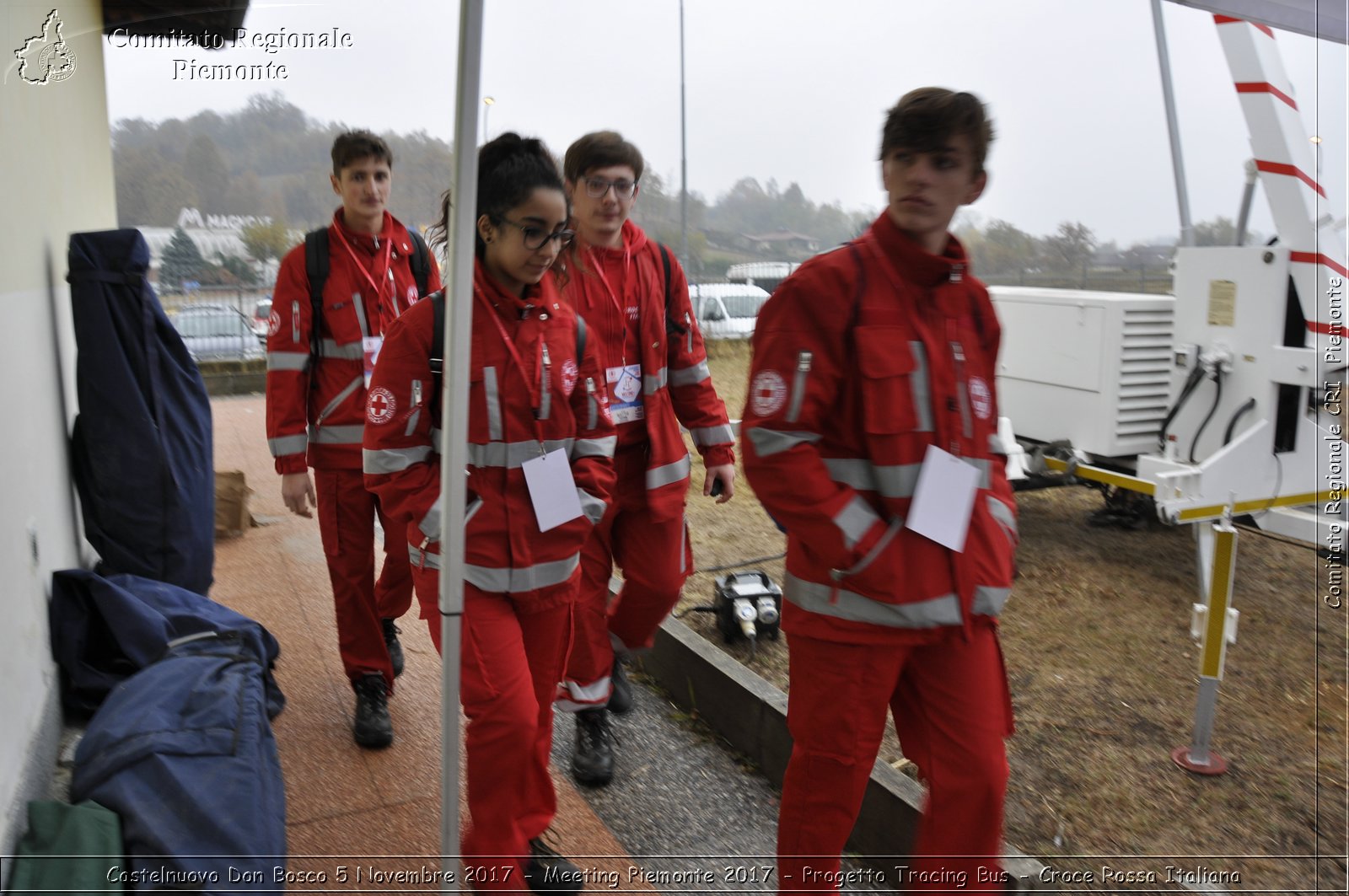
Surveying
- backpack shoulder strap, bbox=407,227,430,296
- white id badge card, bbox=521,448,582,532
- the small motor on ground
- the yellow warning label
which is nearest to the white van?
the yellow warning label

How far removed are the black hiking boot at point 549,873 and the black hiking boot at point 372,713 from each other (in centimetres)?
107

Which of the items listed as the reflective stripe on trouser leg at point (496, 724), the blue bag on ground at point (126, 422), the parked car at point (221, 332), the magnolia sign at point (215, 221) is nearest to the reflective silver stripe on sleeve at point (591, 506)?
the reflective stripe on trouser leg at point (496, 724)

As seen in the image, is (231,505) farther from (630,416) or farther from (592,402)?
(592,402)

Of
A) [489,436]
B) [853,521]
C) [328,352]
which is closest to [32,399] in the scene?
[328,352]

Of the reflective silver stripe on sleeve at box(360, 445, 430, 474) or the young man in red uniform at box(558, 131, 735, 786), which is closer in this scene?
the reflective silver stripe on sleeve at box(360, 445, 430, 474)

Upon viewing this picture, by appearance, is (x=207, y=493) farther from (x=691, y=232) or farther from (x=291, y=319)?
(x=691, y=232)

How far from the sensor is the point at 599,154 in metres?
3.54

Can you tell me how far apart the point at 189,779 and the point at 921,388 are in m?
2.13

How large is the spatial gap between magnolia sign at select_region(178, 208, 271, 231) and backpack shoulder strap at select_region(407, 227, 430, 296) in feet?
3.94

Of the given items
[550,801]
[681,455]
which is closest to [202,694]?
[550,801]

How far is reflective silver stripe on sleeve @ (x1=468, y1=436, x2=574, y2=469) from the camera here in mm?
2615

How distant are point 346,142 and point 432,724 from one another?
2.28 metres

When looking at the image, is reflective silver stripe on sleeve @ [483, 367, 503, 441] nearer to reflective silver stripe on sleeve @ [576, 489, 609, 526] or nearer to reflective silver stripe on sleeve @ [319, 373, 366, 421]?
reflective silver stripe on sleeve @ [576, 489, 609, 526]

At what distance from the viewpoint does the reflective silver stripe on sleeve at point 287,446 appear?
146 inches
